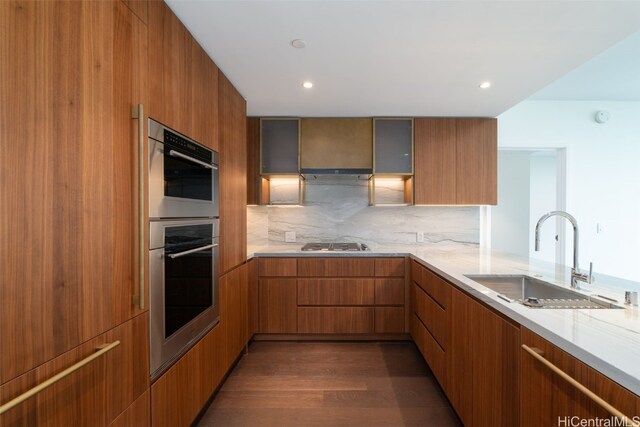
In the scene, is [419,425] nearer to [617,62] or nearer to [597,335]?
[597,335]

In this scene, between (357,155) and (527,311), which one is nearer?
(527,311)

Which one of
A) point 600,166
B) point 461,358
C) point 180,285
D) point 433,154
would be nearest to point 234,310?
point 180,285

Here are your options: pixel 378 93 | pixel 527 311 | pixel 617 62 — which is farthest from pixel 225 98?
pixel 617 62

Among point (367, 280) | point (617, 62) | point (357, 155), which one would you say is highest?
point (617, 62)

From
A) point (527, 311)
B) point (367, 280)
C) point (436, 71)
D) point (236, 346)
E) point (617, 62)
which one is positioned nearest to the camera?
point (527, 311)

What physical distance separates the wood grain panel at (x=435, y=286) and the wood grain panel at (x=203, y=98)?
176 centimetres

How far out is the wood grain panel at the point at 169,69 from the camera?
127cm

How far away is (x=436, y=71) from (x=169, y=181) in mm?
1880

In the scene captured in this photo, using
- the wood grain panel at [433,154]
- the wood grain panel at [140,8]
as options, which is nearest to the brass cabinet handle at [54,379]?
the wood grain panel at [140,8]

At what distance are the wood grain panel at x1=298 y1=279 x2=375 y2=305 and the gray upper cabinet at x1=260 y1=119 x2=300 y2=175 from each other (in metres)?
1.16

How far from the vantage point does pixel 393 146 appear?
9.94ft

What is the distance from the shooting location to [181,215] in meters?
1.46

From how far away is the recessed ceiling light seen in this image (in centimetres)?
168

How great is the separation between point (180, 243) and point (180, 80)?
0.83m
